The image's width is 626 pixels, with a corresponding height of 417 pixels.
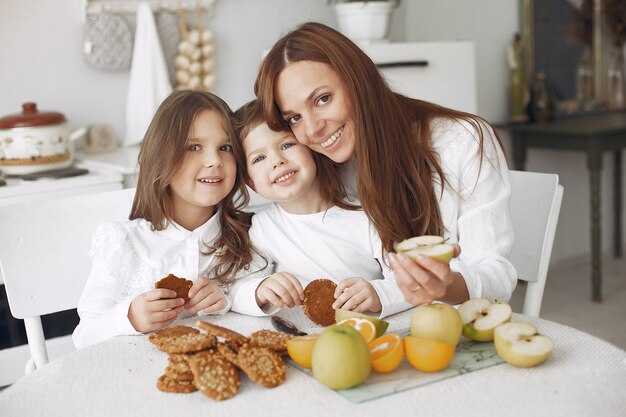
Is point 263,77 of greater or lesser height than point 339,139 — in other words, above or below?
above

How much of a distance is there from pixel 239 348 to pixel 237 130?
680 mm

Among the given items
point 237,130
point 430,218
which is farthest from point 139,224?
point 430,218

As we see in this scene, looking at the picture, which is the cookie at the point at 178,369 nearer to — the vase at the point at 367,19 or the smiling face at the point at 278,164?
the smiling face at the point at 278,164

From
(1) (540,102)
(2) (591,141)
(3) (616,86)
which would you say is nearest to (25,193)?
(2) (591,141)

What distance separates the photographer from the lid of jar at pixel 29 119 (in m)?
2.39

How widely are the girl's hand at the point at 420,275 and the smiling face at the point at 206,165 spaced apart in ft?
1.96

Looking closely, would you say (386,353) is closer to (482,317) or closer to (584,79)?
(482,317)

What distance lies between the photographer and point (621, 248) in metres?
4.45

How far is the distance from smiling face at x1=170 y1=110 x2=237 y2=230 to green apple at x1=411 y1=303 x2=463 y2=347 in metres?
0.64

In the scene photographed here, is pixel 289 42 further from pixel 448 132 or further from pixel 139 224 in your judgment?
pixel 139 224

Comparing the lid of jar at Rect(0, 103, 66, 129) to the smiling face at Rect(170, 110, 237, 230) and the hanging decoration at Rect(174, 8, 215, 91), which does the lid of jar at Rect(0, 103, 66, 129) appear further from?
the smiling face at Rect(170, 110, 237, 230)

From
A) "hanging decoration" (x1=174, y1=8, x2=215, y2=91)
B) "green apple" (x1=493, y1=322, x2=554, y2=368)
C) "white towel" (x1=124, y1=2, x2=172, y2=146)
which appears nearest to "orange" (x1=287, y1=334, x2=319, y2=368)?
"green apple" (x1=493, y1=322, x2=554, y2=368)

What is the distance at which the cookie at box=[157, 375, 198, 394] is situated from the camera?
0.99 m

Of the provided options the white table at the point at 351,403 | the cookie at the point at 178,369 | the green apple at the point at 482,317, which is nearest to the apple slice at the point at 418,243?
the green apple at the point at 482,317
